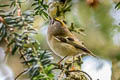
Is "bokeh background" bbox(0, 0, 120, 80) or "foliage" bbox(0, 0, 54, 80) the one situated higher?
"bokeh background" bbox(0, 0, 120, 80)

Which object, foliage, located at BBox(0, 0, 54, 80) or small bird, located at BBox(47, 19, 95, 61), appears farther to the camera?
small bird, located at BBox(47, 19, 95, 61)

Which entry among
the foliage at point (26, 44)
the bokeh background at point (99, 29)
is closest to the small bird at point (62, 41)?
the bokeh background at point (99, 29)

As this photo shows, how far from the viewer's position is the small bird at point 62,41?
1.70m

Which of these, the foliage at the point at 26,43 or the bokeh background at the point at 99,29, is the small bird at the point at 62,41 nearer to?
the bokeh background at the point at 99,29

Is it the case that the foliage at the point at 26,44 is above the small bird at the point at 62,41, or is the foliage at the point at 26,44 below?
below

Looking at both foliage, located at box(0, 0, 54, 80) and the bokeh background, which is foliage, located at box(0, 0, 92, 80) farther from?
the bokeh background

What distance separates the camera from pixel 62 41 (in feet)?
5.86

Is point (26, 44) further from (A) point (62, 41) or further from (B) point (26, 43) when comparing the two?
(A) point (62, 41)

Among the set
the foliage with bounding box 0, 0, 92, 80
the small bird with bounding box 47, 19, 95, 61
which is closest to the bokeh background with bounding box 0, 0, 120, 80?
the small bird with bounding box 47, 19, 95, 61

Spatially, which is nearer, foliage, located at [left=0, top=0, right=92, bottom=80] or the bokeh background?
foliage, located at [left=0, top=0, right=92, bottom=80]

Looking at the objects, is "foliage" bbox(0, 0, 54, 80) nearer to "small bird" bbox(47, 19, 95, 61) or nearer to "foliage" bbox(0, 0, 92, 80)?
"foliage" bbox(0, 0, 92, 80)

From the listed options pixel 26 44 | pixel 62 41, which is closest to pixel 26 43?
pixel 26 44

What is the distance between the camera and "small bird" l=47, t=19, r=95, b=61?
1.70m

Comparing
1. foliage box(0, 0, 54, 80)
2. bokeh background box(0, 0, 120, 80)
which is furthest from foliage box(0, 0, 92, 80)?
bokeh background box(0, 0, 120, 80)
